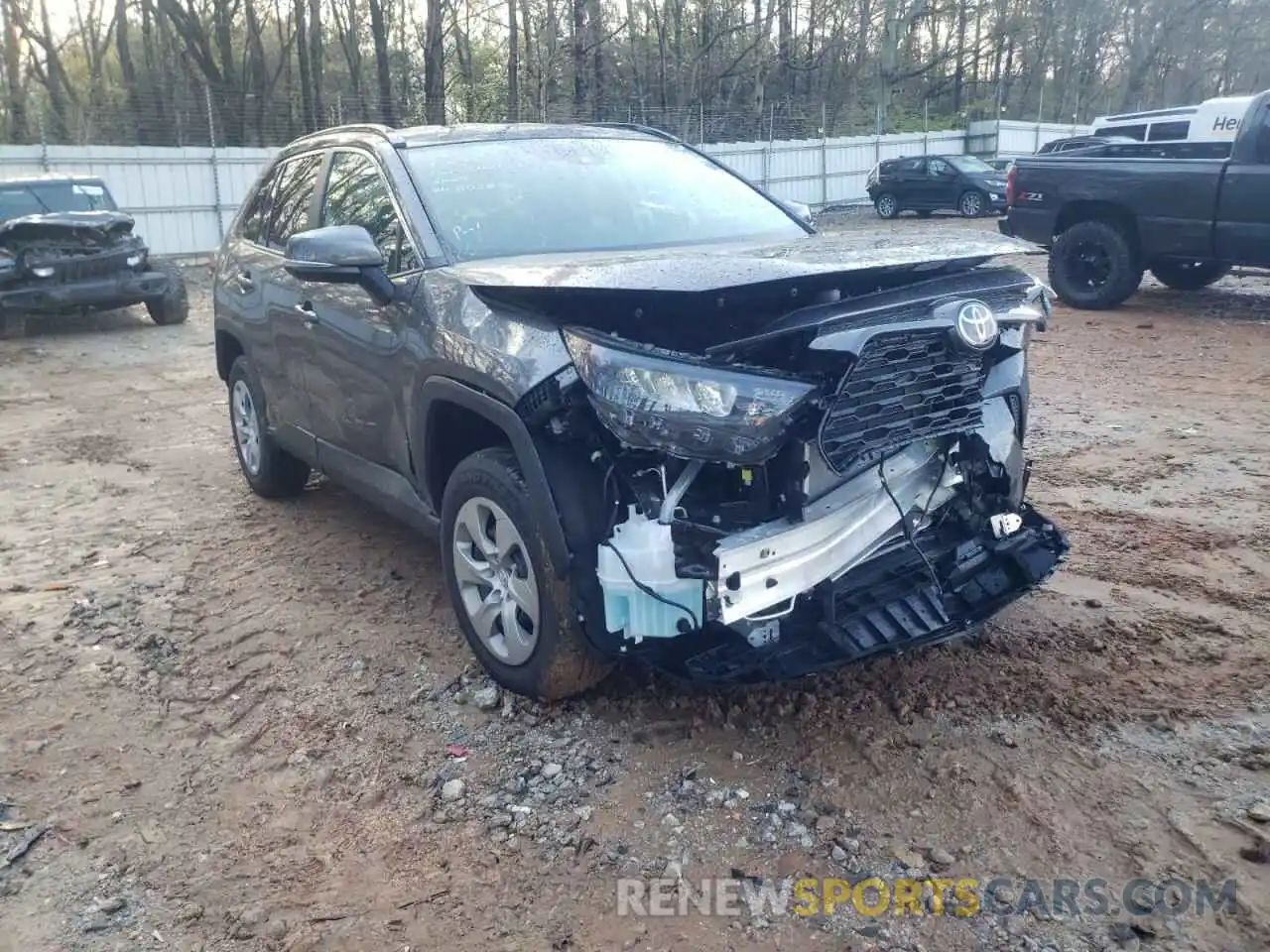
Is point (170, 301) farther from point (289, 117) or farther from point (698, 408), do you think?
point (289, 117)

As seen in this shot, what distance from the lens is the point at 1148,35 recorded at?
4000cm

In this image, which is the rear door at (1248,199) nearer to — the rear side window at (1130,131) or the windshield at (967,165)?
the rear side window at (1130,131)

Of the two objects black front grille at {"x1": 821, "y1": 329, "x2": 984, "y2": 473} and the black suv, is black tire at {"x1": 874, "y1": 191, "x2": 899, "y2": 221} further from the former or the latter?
black front grille at {"x1": 821, "y1": 329, "x2": 984, "y2": 473}

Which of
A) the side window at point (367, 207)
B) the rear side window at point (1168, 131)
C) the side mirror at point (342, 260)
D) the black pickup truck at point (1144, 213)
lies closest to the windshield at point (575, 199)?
the side window at point (367, 207)

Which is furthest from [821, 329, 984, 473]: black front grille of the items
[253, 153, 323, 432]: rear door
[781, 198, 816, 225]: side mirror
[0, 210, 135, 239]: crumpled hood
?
[0, 210, 135, 239]: crumpled hood

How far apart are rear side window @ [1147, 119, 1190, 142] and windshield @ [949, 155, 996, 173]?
7.46 meters

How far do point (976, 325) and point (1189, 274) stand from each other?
10244 millimetres

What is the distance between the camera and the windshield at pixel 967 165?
2481cm

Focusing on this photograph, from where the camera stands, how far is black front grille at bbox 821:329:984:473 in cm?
288

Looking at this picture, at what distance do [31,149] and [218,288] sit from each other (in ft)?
50.3

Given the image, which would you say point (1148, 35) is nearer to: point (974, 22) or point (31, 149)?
point (974, 22)

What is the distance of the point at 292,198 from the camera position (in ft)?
17.1

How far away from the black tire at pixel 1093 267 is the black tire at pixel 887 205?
14740mm

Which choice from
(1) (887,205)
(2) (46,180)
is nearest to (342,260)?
(2) (46,180)
